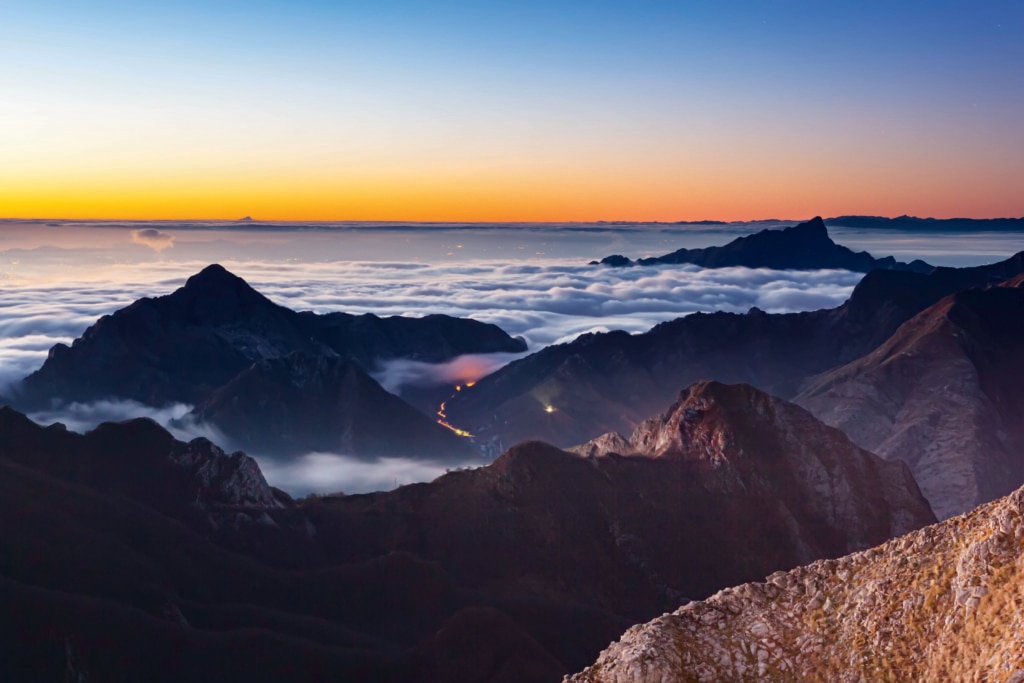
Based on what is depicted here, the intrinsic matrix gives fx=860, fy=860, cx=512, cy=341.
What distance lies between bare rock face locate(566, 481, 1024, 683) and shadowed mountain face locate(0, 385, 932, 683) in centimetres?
4523

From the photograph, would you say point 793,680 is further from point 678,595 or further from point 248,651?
point 678,595

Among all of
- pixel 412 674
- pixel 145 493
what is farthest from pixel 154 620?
pixel 145 493

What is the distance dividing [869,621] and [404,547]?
79993mm

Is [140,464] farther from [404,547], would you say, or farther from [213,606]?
[404,547]

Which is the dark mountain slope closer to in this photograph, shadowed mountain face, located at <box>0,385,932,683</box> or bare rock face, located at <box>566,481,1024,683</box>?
shadowed mountain face, located at <box>0,385,932,683</box>

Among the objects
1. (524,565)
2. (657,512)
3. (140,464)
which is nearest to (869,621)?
(524,565)

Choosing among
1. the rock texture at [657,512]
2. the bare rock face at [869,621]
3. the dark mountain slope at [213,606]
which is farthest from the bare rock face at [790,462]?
the bare rock face at [869,621]

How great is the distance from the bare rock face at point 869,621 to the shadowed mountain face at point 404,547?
148 feet

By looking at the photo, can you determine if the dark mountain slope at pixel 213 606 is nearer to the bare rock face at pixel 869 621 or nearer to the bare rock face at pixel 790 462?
the bare rock face at pixel 790 462

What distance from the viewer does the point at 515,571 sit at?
10519 cm

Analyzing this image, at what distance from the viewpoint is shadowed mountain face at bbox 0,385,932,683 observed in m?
76.1

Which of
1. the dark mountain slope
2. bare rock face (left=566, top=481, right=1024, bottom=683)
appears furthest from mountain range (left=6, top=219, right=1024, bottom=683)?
the dark mountain slope

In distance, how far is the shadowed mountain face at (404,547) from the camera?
76.1 meters

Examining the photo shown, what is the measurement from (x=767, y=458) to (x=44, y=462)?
96.3 metres
